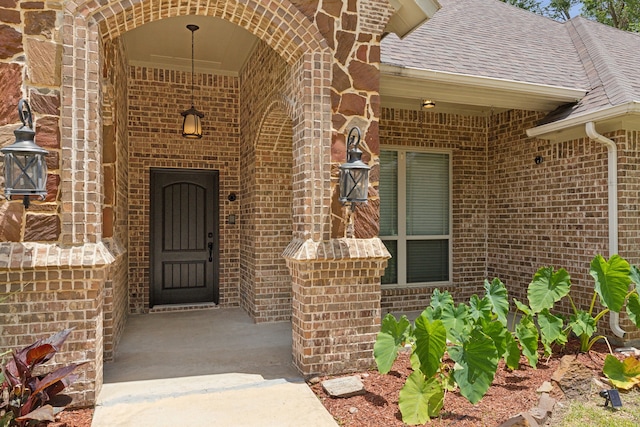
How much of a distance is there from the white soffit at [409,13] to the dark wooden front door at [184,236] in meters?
3.66

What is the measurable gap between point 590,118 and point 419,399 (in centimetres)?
385

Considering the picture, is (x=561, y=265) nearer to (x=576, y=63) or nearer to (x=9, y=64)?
(x=576, y=63)

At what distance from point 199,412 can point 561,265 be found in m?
4.85

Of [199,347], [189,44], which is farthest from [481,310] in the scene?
[189,44]

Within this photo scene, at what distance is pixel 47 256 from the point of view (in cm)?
312

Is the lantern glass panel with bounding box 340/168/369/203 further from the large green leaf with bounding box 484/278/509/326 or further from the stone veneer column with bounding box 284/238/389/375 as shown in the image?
the large green leaf with bounding box 484/278/509/326

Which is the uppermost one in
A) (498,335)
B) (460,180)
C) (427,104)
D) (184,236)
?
(427,104)

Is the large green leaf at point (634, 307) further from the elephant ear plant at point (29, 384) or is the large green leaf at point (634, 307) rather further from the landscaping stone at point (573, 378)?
the elephant ear plant at point (29, 384)

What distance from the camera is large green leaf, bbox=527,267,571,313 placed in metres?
4.29

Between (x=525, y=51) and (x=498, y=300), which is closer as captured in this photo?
(x=498, y=300)

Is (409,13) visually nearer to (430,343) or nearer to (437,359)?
(430,343)

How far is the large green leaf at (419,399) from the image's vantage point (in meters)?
3.01

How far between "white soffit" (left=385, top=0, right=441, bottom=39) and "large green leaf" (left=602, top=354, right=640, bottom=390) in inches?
144

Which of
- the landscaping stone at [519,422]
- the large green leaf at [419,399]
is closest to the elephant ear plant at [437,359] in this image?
the large green leaf at [419,399]
